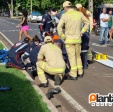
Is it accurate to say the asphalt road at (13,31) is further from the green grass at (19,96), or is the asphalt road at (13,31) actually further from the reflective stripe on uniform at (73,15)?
the green grass at (19,96)

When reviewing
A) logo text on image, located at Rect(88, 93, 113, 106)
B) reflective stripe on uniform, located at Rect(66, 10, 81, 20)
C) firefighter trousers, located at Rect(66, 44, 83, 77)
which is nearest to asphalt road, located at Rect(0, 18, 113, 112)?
logo text on image, located at Rect(88, 93, 113, 106)

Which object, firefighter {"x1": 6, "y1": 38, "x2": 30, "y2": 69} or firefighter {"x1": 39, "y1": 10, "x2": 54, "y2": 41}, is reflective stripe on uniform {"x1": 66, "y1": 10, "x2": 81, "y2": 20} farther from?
firefighter {"x1": 39, "y1": 10, "x2": 54, "y2": 41}

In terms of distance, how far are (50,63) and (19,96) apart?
1.51 m

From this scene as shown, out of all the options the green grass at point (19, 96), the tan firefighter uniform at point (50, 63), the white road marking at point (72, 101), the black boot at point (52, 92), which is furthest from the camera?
the tan firefighter uniform at point (50, 63)

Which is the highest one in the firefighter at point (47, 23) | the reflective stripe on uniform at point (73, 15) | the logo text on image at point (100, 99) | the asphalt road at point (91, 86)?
the reflective stripe on uniform at point (73, 15)

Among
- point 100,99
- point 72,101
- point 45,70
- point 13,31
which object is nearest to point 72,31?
point 45,70

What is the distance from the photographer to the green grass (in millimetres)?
6773

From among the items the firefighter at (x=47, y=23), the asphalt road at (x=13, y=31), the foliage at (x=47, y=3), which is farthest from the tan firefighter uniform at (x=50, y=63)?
the foliage at (x=47, y=3)

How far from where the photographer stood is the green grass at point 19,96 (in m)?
6.77

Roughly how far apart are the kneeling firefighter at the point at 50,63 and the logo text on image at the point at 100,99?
1.27 metres

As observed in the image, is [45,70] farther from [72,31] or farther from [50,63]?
[72,31]

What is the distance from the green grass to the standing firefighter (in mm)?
1276

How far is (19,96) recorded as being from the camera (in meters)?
7.58

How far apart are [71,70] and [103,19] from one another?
9.60 metres
